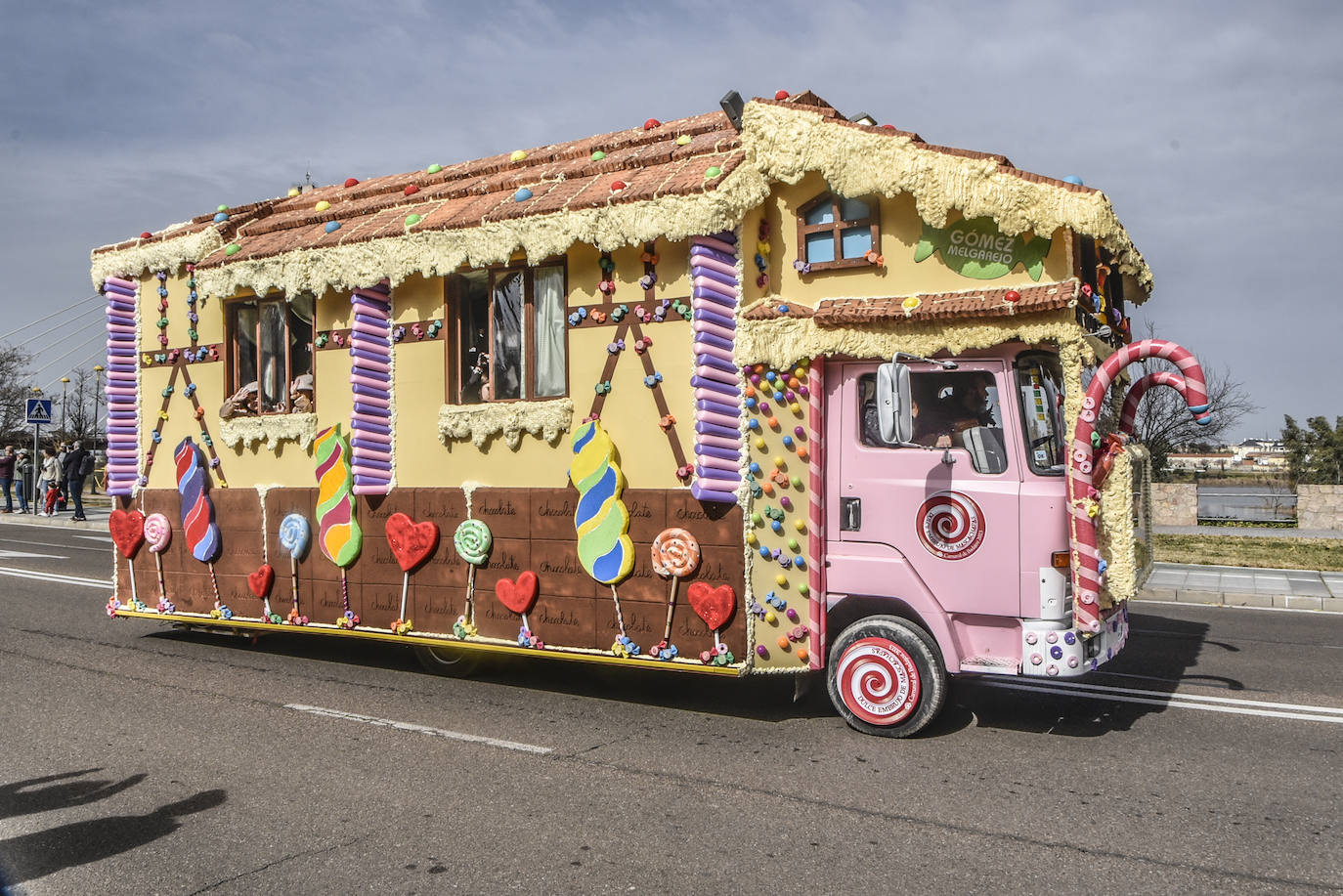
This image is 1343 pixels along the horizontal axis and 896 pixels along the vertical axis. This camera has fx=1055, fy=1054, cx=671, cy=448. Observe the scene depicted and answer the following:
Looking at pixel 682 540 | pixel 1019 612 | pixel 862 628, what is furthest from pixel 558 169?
pixel 1019 612

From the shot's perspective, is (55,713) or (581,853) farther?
(55,713)

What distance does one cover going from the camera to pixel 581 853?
4543 mm

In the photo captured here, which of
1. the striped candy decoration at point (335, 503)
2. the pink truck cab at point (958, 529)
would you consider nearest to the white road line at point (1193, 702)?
the pink truck cab at point (958, 529)

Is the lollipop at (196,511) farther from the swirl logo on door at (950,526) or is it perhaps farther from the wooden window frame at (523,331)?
the swirl logo on door at (950,526)

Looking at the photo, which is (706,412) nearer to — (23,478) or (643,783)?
(643,783)

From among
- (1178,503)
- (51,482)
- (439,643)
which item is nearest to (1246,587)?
(439,643)

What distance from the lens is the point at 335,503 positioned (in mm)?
8625

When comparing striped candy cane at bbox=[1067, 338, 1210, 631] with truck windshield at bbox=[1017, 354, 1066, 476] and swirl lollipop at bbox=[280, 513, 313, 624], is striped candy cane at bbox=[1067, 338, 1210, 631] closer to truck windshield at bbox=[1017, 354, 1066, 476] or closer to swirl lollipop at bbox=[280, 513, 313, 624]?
truck windshield at bbox=[1017, 354, 1066, 476]

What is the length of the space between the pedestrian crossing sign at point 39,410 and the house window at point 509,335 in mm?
22462

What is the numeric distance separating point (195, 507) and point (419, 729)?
4042 mm

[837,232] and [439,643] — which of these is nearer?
[837,232]

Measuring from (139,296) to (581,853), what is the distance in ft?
25.8

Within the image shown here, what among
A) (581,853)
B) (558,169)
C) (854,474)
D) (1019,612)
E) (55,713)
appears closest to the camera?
(581,853)

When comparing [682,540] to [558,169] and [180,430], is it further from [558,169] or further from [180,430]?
[180,430]
